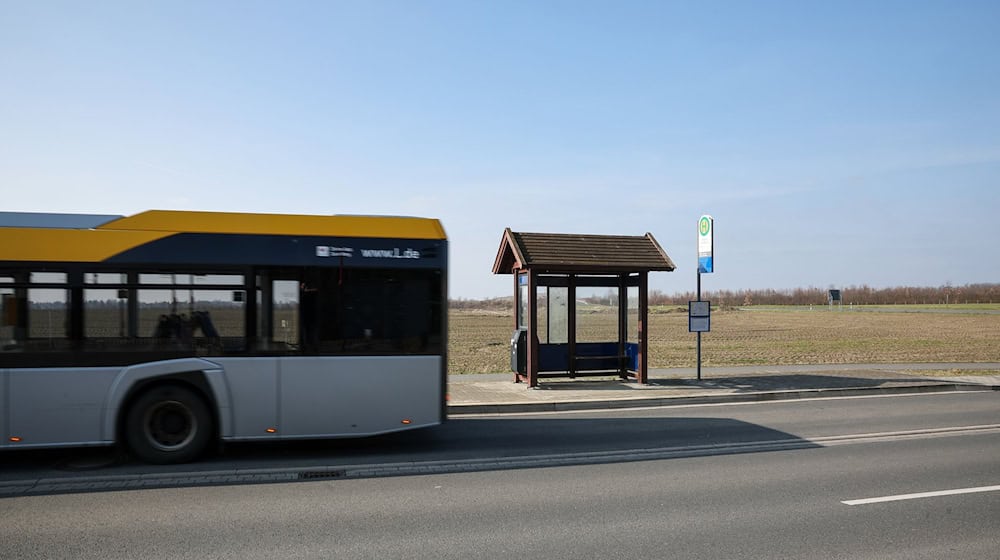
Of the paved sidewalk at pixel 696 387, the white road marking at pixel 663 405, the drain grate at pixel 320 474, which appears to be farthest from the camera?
the paved sidewalk at pixel 696 387

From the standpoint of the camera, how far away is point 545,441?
10273 mm

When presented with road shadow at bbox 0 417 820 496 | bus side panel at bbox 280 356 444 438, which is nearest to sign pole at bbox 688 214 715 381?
road shadow at bbox 0 417 820 496

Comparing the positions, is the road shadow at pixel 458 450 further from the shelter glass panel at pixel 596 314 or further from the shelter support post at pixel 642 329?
the shelter glass panel at pixel 596 314

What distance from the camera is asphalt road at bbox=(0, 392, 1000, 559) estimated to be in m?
5.56

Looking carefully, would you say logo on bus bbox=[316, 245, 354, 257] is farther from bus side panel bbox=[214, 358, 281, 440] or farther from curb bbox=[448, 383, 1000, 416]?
curb bbox=[448, 383, 1000, 416]

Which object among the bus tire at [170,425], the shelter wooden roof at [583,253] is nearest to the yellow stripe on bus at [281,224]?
the bus tire at [170,425]

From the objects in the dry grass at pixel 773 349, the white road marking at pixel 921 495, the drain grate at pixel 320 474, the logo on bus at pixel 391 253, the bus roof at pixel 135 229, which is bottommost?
the dry grass at pixel 773 349

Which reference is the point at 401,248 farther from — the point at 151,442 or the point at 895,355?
the point at 895,355

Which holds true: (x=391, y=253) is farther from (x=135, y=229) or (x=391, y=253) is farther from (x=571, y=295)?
(x=571, y=295)

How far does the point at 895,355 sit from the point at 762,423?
18.0 meters

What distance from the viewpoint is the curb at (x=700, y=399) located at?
13359 millimetres

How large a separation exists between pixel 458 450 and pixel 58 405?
464 cm

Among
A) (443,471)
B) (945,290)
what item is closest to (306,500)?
(443,471)

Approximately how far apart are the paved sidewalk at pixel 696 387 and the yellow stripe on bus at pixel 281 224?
452 centimetres
